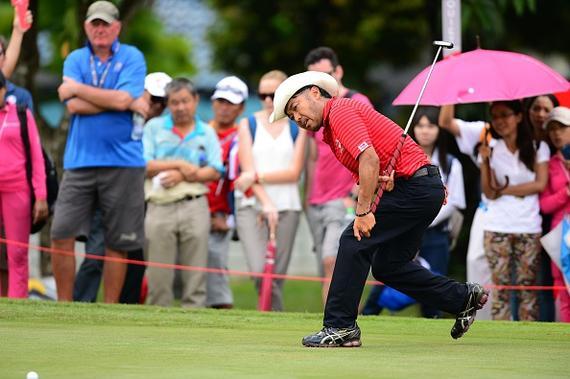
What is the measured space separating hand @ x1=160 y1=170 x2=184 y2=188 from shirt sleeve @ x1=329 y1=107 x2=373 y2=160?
4305 millimetres

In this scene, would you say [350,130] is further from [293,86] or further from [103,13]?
[103,13]

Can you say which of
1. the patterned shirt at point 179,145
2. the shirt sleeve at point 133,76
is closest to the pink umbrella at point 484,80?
the patterned shirt at point 179,145

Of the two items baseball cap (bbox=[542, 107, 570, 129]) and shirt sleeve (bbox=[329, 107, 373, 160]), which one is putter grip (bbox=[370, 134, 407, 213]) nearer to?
shirt sleeve (bbox=[329, 107, 373, 160])

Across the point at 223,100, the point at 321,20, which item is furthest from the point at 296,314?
the point at 321,20

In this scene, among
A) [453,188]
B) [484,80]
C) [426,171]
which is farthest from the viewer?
[453,188]

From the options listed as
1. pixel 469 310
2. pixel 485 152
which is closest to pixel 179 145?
pixel 485 152

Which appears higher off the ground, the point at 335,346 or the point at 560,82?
the point at 560,82

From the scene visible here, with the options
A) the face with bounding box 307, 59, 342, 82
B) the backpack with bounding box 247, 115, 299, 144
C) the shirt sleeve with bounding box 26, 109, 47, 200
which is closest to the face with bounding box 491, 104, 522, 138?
the face with bounding box 307, 59, 342, 82

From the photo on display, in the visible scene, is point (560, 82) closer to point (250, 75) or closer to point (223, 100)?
point (223, 100)

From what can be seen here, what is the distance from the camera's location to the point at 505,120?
12578 millimetres

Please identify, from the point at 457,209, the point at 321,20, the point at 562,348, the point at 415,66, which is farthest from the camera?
the point at 415,66

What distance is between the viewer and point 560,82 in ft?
39.2

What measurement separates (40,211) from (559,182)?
4.37m

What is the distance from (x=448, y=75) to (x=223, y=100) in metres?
2.74
